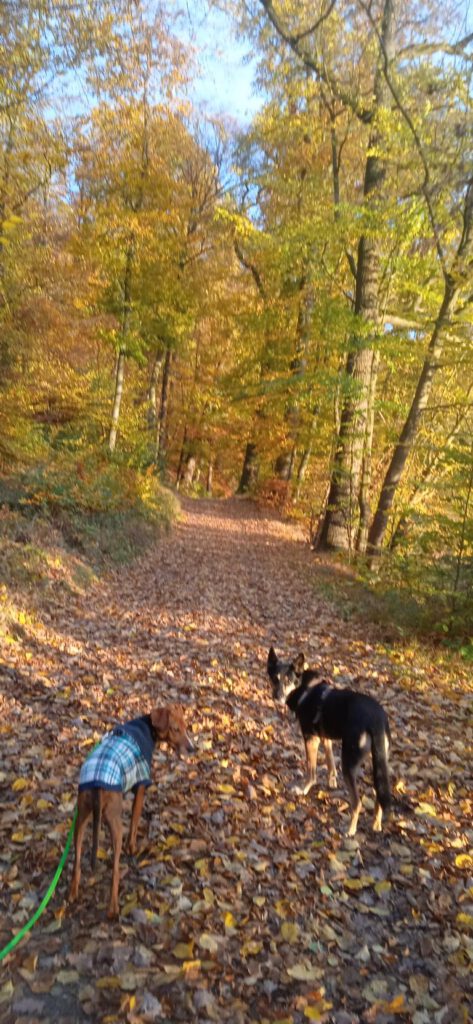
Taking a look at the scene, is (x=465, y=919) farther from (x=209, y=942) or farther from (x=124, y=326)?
(x=124, y=326)

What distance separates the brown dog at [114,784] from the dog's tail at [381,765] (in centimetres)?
166

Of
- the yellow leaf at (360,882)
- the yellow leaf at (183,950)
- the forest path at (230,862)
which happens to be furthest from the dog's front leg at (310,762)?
the yellow leaf at (183,950)

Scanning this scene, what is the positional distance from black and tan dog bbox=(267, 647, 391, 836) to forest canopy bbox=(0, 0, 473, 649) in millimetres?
4504

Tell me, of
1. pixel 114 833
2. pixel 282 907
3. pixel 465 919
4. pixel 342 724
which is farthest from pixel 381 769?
pixel 114 833

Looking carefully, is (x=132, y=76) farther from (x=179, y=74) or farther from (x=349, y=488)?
(x=349, y=488)

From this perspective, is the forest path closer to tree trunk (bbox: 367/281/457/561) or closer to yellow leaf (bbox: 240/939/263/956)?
yellow leaf (bbox: 240/939/263/956)

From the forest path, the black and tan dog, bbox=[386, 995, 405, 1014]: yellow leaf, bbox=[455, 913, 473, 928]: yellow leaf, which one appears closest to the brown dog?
the forest path

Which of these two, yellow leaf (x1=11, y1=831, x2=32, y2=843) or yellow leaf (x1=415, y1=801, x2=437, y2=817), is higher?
yellow leaf (x1=415, y1=801, x2=437, y2=817)

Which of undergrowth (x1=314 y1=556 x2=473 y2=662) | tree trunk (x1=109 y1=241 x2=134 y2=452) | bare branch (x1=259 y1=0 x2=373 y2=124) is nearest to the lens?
undergrowth (x1=314 y1=556 x2=473 y2=662)

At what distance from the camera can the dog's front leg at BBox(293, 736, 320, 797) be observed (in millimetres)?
4941

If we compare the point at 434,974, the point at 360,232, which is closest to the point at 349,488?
the point at 360,232

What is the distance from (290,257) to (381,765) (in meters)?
12.7

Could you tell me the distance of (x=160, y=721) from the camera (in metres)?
4.34

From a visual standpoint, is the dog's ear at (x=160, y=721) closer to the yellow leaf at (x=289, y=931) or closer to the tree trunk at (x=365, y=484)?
the yellow leaf at (x=289, y=931)
